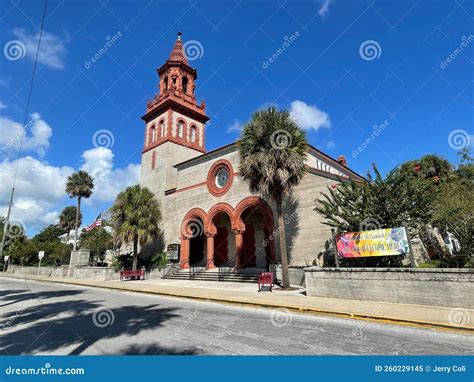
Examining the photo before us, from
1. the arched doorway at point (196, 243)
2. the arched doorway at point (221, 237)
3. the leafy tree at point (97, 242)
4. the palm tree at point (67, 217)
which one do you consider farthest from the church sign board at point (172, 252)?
the palm tree at point (67, 217)

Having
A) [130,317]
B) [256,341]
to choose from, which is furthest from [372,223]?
[130,317]

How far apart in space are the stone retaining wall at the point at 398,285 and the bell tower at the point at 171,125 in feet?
67.1

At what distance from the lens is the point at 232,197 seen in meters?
22.0

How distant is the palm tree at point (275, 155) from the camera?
46.6ft

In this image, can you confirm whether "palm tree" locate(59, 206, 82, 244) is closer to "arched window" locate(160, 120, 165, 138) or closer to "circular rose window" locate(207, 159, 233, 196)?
"arched window" locate(160, 120, 165, 138)

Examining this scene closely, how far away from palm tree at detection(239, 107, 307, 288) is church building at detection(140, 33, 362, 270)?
261 cm

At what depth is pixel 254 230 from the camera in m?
22.8

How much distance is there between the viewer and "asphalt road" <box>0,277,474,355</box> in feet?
17.2

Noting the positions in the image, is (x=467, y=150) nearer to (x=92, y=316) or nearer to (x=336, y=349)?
(x=336, y=349)

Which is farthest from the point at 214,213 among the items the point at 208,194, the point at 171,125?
the point at 171,125

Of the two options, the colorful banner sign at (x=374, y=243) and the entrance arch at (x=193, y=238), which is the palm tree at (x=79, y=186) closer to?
A: the entrance arch at (x=193, y=238)

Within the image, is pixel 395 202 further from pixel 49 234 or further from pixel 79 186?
pixel 49 234

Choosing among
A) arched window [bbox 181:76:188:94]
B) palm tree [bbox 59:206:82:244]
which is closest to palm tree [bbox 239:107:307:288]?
arched window [bbox 181:76:188:94]

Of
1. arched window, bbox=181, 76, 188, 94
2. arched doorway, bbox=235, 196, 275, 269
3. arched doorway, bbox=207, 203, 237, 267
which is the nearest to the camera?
arched doorway, bbox=235, 196, 275, 269
